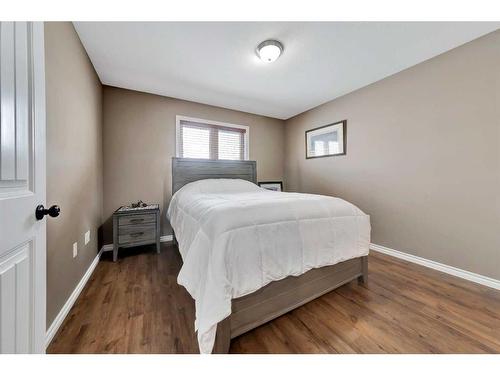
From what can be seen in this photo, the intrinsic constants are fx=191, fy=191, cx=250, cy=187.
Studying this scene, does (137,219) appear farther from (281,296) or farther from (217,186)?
(281,296)

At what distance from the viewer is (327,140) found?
11.1ft

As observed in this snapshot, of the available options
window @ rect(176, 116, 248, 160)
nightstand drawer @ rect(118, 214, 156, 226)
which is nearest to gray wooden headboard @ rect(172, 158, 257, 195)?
window @ rect(176, 116, 248, 160)

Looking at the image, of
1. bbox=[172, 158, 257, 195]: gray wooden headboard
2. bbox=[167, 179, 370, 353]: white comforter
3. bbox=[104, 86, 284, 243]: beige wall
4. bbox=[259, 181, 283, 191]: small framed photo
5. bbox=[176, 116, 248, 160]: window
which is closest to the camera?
bbox=[167, 179, 370, 353]: white comforter

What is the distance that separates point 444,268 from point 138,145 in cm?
421

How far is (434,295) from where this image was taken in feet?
5.52

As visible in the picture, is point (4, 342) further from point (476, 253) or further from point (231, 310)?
point (476, 253)

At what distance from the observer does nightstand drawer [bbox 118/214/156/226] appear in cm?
239

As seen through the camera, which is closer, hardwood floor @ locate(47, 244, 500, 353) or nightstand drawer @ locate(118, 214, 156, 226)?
hardwood floor @ locate(47, 244, 500, 353)

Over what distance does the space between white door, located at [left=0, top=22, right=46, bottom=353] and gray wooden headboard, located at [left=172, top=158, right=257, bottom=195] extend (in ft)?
7.16

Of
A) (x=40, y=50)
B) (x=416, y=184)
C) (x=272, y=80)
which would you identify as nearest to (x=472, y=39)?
(x=416, y=184)

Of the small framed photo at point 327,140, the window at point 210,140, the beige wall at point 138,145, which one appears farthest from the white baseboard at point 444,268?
the beige wall at point 138,145

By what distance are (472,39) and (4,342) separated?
3.75 meters

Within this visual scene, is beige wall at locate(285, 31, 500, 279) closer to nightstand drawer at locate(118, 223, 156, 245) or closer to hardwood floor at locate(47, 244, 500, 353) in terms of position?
hardwood floor at locate(47, 244, 500, 353)

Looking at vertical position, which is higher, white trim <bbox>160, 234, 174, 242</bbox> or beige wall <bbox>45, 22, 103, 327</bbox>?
beige wall <bbox>45, 22, 103, 327</bbox>
